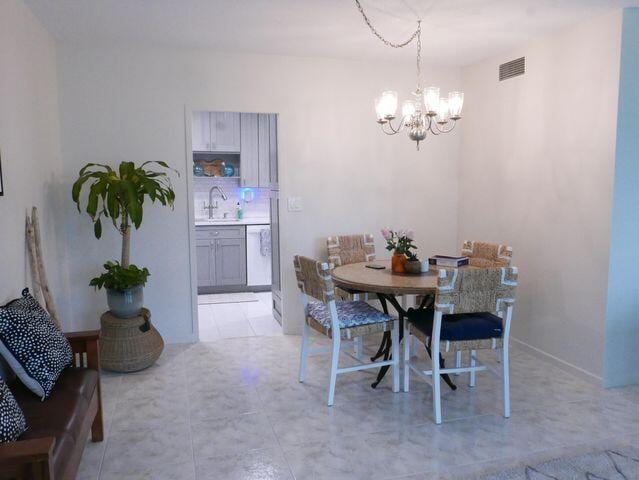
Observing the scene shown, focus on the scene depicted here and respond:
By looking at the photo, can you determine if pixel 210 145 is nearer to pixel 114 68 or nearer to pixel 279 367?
pixel 114 68

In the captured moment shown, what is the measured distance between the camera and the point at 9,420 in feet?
5.56

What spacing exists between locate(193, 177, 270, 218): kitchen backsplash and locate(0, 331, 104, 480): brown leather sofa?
14.1ft

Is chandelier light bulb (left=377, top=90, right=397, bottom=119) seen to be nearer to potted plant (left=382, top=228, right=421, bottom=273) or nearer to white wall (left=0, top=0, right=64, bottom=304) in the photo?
potted plant (left=382, top=228, right=421, bottom=273)

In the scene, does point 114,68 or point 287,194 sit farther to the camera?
point 287,194

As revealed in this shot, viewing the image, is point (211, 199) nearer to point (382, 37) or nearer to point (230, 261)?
point (230, 261)

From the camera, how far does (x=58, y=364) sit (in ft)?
7.43

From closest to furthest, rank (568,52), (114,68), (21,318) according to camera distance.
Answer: (21,318), (568,52), (114,68)

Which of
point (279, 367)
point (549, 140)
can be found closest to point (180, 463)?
point (279, 367)

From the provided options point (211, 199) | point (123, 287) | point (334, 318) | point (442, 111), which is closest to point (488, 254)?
point (442, 111)

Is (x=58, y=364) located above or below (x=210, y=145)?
below

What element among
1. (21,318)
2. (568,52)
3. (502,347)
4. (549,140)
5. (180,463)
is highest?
(568,52)

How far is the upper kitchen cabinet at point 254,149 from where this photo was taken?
642 centimetres

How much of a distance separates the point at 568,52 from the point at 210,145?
4.08 meters

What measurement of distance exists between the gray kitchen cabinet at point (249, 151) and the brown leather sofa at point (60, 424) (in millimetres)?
4124
